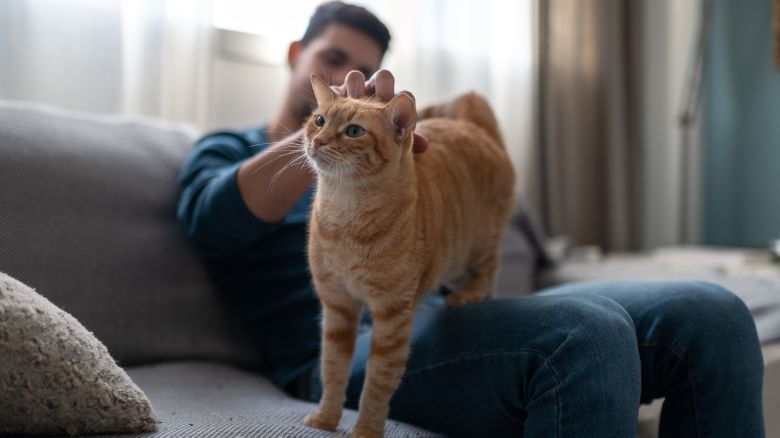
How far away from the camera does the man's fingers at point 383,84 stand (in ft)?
3.04

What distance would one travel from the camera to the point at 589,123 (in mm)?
2863

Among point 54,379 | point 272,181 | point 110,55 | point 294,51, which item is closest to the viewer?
point 54,379

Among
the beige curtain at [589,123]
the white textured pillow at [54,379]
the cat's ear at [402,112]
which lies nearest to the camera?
the white textured pillow at [54,379]

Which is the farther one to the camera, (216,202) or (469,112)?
(469,112)

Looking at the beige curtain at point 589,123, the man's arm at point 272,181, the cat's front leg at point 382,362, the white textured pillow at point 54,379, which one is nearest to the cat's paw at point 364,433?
the cat's front leg at point 382,362

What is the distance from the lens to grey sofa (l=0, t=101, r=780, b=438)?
3.69 ft

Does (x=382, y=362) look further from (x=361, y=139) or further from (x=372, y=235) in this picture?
(x=361, y=139)

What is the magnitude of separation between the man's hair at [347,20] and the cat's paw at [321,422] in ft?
2.41

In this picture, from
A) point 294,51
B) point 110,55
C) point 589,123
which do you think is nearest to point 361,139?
point 294,51

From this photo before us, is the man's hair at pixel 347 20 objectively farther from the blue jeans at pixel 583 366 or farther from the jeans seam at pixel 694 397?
the jeans seam at pixel 694 397

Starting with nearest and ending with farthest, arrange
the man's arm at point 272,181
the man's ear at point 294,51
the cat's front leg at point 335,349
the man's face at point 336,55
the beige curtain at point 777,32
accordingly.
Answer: the cat's front leg at point 335,349 < the man's arm at point 272,181 < the man's face at point 336,55 < the man's ear at point 294,51 < the beige curtain at point 777,32

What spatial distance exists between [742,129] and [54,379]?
2948 millimetres

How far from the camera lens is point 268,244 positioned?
4.19ft

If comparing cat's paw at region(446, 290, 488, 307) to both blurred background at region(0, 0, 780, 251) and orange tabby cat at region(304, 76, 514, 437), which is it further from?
blurred background at region(0, 0, 780, 251)
